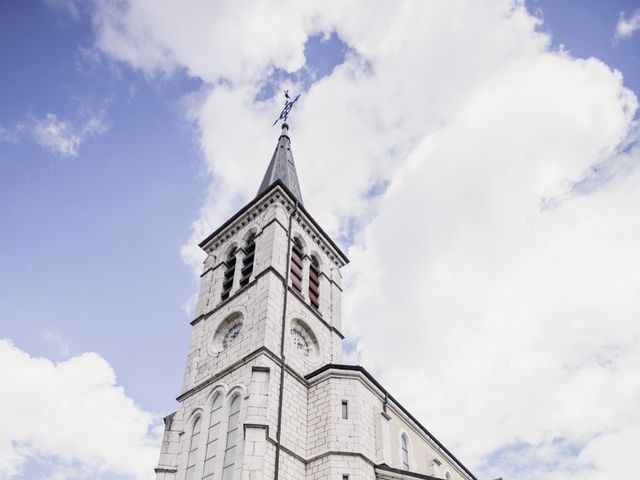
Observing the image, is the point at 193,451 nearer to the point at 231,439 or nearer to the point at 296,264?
the point at 231,439

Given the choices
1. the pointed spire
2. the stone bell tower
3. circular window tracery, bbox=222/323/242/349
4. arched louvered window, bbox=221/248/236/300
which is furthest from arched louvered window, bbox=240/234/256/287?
the pointed spire

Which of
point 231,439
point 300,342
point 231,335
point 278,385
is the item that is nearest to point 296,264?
point 300,342

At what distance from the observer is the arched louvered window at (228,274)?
108 ft

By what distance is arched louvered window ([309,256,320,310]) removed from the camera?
3356cm

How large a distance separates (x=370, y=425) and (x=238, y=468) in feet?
20.8

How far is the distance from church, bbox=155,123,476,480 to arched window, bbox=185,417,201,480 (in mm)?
54

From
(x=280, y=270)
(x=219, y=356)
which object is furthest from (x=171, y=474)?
(x=280, y=270)

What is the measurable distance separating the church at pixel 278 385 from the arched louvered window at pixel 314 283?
0.07 meters

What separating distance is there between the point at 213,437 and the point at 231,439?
1291mm

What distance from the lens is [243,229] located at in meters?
35.3

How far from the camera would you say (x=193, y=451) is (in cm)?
2577

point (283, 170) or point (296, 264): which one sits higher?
point (283, 170)

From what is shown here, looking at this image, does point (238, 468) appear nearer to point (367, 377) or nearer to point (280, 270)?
point (367, 377)

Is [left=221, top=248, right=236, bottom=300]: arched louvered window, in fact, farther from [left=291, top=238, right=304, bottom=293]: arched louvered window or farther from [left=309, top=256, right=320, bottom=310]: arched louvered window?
[left=309, top=256, right=320, bottom=310]: arched louvered window
